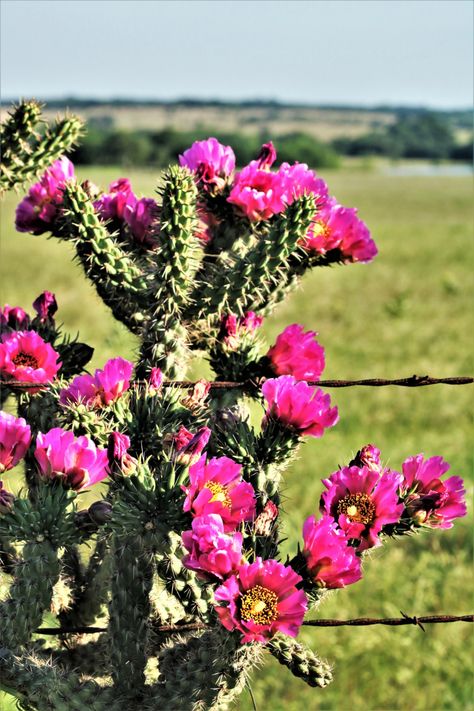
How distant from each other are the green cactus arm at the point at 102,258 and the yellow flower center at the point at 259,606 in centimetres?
103

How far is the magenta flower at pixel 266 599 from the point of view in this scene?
174 centimetres

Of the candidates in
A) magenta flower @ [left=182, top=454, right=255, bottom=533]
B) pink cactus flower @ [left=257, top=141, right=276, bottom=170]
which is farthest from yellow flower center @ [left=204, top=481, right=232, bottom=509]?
pink cactus flower @ [left=257, top=141, right=276, bottom=170]

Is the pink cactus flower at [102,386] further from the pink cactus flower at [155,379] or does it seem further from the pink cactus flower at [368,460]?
the pink cactus flower at [368,460]

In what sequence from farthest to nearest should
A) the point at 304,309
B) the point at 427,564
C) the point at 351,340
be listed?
the point at 304,309, the point at 351,340, the point at 427,564

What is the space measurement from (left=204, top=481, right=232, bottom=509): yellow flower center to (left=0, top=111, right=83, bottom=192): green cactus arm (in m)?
1.51

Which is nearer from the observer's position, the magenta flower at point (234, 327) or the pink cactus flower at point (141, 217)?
the magenta flower at point (234, 327)

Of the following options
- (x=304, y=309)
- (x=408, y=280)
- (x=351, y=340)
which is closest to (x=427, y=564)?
(x=351, y=340)

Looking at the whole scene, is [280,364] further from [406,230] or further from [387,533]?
[406,230]

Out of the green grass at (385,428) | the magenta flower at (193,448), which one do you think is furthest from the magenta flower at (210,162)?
the magenta flower at (193,448)

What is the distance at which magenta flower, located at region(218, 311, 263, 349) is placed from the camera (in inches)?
94.2

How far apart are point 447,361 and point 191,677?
40.9ft

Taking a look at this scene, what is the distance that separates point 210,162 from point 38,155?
794 millimetres

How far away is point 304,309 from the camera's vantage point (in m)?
20.1

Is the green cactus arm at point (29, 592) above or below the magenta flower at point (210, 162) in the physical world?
below
